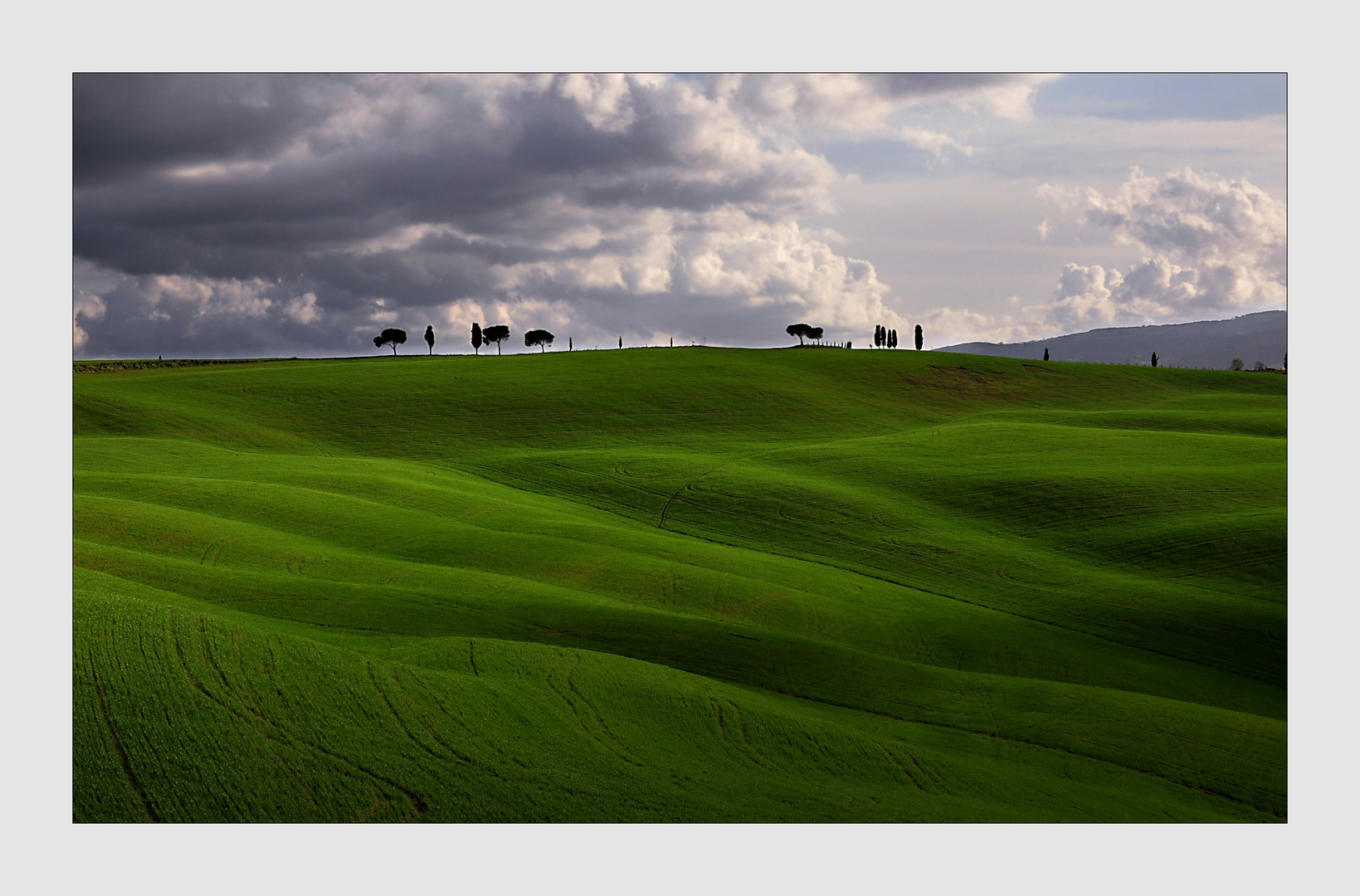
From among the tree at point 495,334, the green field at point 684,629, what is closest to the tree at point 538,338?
the tree at point 495,334

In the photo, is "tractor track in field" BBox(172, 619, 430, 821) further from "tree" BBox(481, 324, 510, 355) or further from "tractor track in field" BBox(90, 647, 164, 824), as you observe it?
"tree" BBox(481, 324, 510, 355)

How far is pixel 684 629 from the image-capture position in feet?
61.7

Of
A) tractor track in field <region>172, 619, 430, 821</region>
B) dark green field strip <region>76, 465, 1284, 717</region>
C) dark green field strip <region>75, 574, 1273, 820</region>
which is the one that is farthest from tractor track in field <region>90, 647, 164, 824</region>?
dark green field strip <region>76, 465, 1284, 717</region>

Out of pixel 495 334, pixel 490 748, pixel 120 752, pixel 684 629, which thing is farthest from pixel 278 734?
pixel 495 334

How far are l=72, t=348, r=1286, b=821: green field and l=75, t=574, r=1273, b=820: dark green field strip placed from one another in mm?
49

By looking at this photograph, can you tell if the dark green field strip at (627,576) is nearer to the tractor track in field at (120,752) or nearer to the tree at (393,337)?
the tractor track in field at (120,752)

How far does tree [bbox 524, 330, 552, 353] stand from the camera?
122938 mm

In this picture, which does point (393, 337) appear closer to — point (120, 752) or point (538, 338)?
point (538, 338)

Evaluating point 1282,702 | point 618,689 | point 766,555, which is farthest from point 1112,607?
point 618,689

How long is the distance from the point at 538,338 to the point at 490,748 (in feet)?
371

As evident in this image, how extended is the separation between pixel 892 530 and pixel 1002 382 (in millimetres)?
47209

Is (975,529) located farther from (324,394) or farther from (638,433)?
(324,394)

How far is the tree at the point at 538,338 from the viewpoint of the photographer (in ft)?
403

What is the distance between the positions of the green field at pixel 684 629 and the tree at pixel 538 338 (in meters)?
74.8
